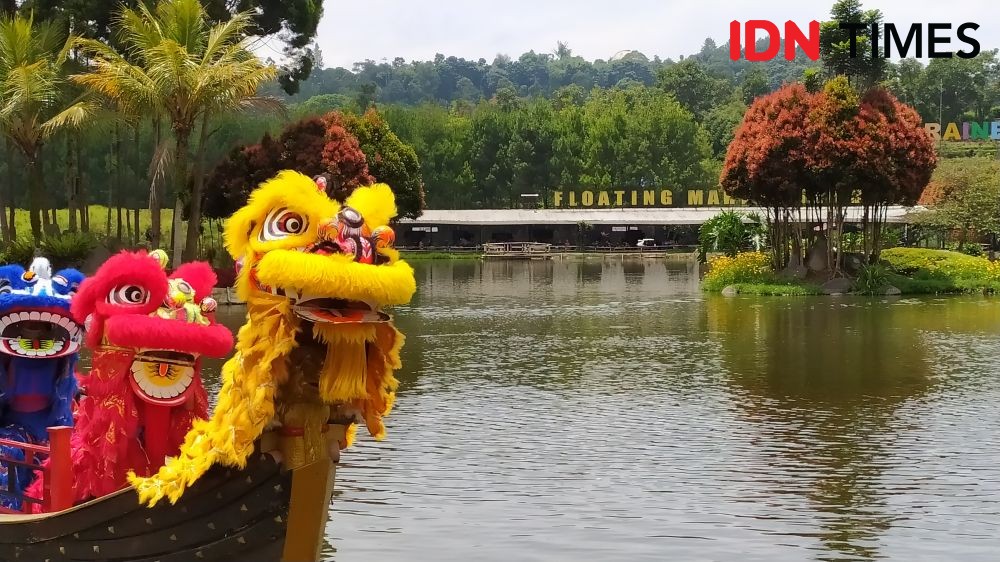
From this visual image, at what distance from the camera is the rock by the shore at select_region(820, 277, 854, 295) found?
33.6m

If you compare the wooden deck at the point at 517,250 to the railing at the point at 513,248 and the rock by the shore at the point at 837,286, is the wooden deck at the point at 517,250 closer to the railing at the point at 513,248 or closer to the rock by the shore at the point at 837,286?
the railing at the point at 513,248

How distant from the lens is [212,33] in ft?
93.3

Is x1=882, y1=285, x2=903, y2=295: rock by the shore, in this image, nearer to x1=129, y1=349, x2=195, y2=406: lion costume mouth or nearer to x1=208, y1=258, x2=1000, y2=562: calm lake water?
x1=208, y1=258, x2=1000, y2=562: calm lake water

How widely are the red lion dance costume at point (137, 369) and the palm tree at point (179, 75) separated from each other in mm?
19761

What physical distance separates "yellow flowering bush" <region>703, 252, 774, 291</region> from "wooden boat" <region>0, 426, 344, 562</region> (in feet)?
97.5

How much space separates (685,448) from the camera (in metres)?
13.3

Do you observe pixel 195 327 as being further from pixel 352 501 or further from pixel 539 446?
pixel 539 446

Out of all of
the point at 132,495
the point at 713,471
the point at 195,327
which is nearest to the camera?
the point at 132,495

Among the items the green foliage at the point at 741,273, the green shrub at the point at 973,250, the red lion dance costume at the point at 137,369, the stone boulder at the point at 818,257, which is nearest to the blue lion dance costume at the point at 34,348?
the red lion dance costume at the point at 137,369

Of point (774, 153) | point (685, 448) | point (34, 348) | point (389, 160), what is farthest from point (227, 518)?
point (389, 160)

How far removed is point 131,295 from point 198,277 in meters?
0.64

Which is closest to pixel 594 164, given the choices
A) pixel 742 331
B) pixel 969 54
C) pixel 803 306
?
pixel 969 54

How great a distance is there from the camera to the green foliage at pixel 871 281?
3309cm

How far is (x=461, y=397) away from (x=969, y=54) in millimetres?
25545
